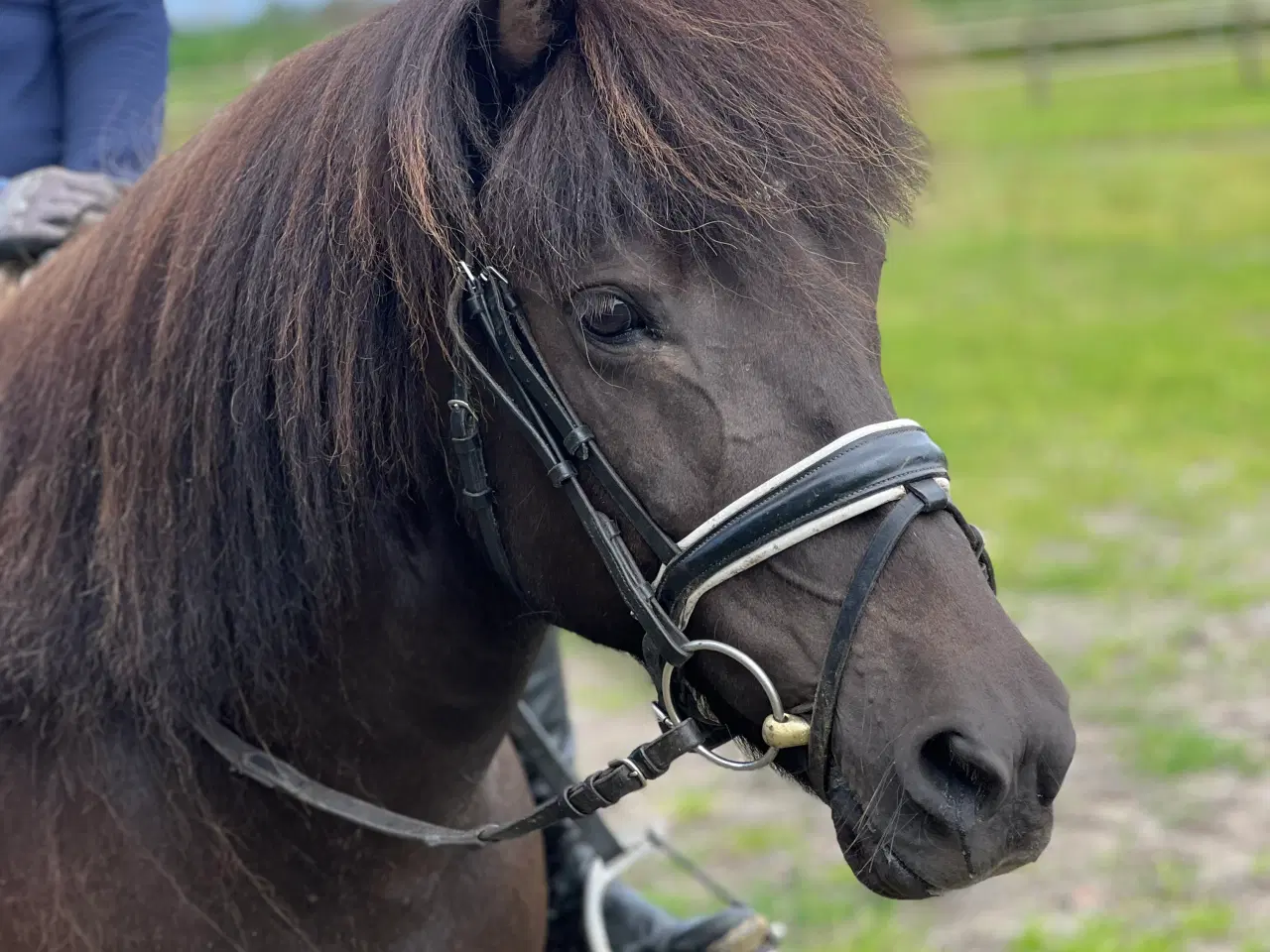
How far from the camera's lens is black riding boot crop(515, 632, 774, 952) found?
2.74 metres

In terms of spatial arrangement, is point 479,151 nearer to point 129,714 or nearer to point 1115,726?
point 129,714

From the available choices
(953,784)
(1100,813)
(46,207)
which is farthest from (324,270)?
(1100,813)

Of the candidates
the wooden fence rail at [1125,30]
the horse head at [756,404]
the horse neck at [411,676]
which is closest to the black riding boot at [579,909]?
the horse neck at [411,676]

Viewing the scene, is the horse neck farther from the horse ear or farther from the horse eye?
the horse ear

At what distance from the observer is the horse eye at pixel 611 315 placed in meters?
1.55

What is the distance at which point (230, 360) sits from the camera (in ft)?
5.66

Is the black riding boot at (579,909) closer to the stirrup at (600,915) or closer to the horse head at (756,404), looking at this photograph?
the stirrup at (600,915)

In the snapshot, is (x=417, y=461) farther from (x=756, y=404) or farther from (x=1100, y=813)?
(x=1100, y=813)

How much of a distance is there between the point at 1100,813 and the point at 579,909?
2057mm

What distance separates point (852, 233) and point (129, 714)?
1.22m

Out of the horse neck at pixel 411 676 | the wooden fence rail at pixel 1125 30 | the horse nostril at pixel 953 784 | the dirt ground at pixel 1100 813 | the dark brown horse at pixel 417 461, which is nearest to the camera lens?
the horse nostril at pixel 953 784

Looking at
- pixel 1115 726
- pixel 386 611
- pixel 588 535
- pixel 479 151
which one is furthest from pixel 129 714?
pixel 1115 726

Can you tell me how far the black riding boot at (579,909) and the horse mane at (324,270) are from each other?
3.55ft

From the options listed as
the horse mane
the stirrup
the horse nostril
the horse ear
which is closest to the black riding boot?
the stirrup
